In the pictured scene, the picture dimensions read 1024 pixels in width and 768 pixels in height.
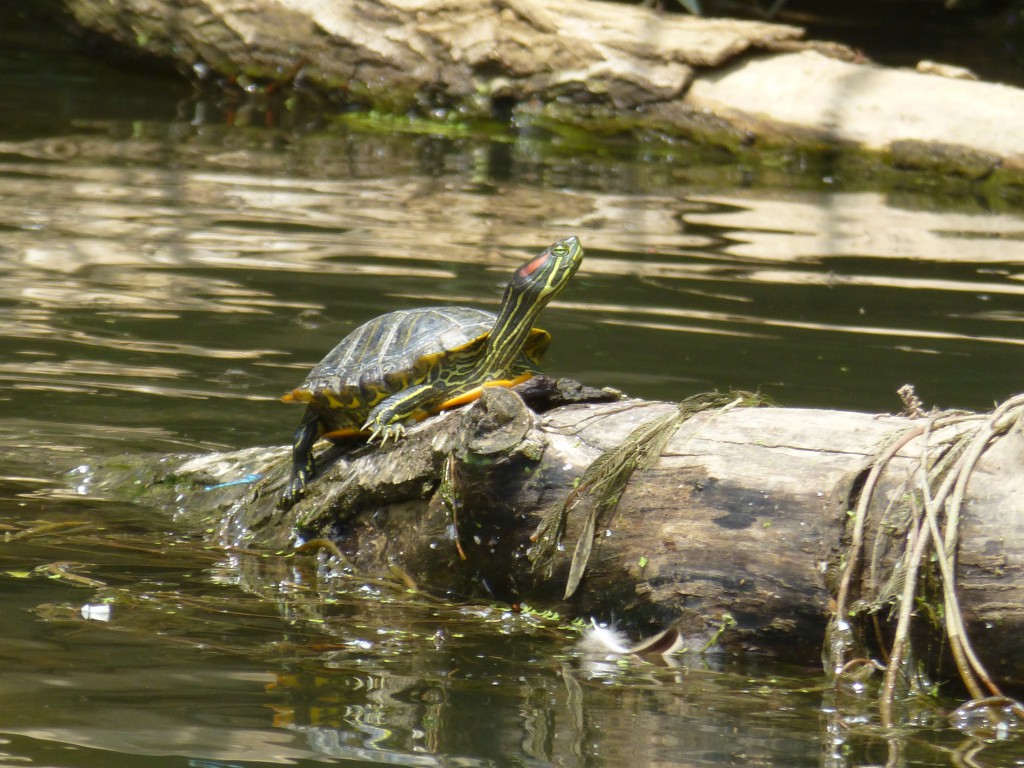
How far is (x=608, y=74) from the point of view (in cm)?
1137

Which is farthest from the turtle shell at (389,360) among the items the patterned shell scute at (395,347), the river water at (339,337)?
the river water at (339,337)

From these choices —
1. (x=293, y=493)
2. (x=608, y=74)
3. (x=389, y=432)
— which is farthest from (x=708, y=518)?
(x=608, y=74)

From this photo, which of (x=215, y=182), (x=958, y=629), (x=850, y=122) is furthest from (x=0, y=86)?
(x=958, y=629)

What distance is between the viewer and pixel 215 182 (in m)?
9.30

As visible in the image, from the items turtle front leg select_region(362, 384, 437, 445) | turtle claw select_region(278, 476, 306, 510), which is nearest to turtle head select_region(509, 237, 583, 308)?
turtle front leg select_region(362, 384, 437, 445)

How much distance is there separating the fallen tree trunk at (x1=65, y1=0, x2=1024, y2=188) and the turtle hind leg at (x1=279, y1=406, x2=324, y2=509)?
7.70 metres

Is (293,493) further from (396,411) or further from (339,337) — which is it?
(339,337)

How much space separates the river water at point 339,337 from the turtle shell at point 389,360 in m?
0.48

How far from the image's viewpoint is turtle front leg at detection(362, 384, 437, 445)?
12.2 feet

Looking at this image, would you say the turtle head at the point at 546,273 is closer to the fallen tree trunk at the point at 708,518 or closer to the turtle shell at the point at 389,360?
the turtle shell at the point at 389,360

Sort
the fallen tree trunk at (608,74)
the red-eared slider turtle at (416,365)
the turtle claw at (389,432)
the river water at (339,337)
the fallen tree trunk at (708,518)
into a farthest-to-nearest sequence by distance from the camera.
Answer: the fallen tree trunk at (608,74)
the red-eared slider turtle at (416,365)
the turtle claw at (389,432)
the fallen tree trunk at (708,518)
the river water at (339,337)

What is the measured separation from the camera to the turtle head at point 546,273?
3973mm

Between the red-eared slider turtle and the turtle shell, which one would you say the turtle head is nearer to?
the red-eared slider turtle

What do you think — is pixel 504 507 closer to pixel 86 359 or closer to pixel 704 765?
pixel 704 765
